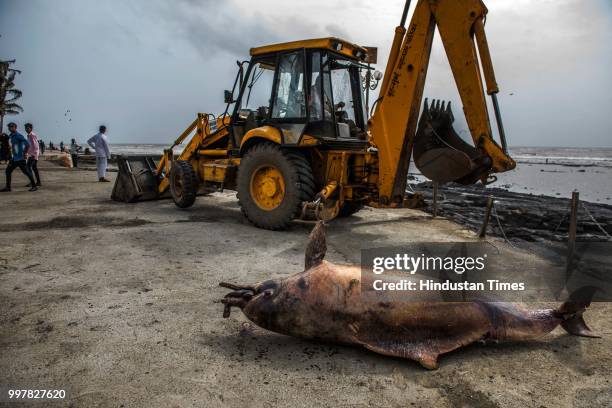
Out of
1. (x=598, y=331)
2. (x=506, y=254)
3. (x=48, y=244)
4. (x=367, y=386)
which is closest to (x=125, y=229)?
(x=48, y=244)

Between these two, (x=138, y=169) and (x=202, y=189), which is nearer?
(x=202, y=189)

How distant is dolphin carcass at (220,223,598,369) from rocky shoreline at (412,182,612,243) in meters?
3.52

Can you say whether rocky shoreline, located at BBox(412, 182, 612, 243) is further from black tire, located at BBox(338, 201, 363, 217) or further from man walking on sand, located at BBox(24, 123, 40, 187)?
man walking on sand, located at BBox(24, 123, 40, 187)

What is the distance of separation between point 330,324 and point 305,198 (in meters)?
3.50

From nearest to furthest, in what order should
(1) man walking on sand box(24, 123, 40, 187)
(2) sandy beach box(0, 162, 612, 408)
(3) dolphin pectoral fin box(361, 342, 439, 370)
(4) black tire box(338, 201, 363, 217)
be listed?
(2) sandy beach box(0, 162, 612, 408), (3) dolphin pectoral fin box(361, 342, 439, 370), (4) black tire box(338, 201, 363, 217), (1) man walking on sand box(24, 123, 40, 187)

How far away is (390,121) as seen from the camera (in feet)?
18.5

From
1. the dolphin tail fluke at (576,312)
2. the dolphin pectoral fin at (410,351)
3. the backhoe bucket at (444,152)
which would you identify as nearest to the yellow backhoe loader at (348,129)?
the backhoe bucket at (444,152)

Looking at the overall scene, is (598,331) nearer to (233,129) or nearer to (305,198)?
(305,198)

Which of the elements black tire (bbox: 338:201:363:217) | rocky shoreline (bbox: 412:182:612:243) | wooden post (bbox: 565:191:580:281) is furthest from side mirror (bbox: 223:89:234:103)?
wooden post (bbox: 565:191:580:281)

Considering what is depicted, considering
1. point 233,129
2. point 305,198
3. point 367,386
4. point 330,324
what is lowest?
point 367,386

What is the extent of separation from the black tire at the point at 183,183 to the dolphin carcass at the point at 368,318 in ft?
18.2

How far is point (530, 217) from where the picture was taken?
867cm

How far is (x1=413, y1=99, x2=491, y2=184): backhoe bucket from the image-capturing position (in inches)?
200

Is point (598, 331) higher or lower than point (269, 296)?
lower
